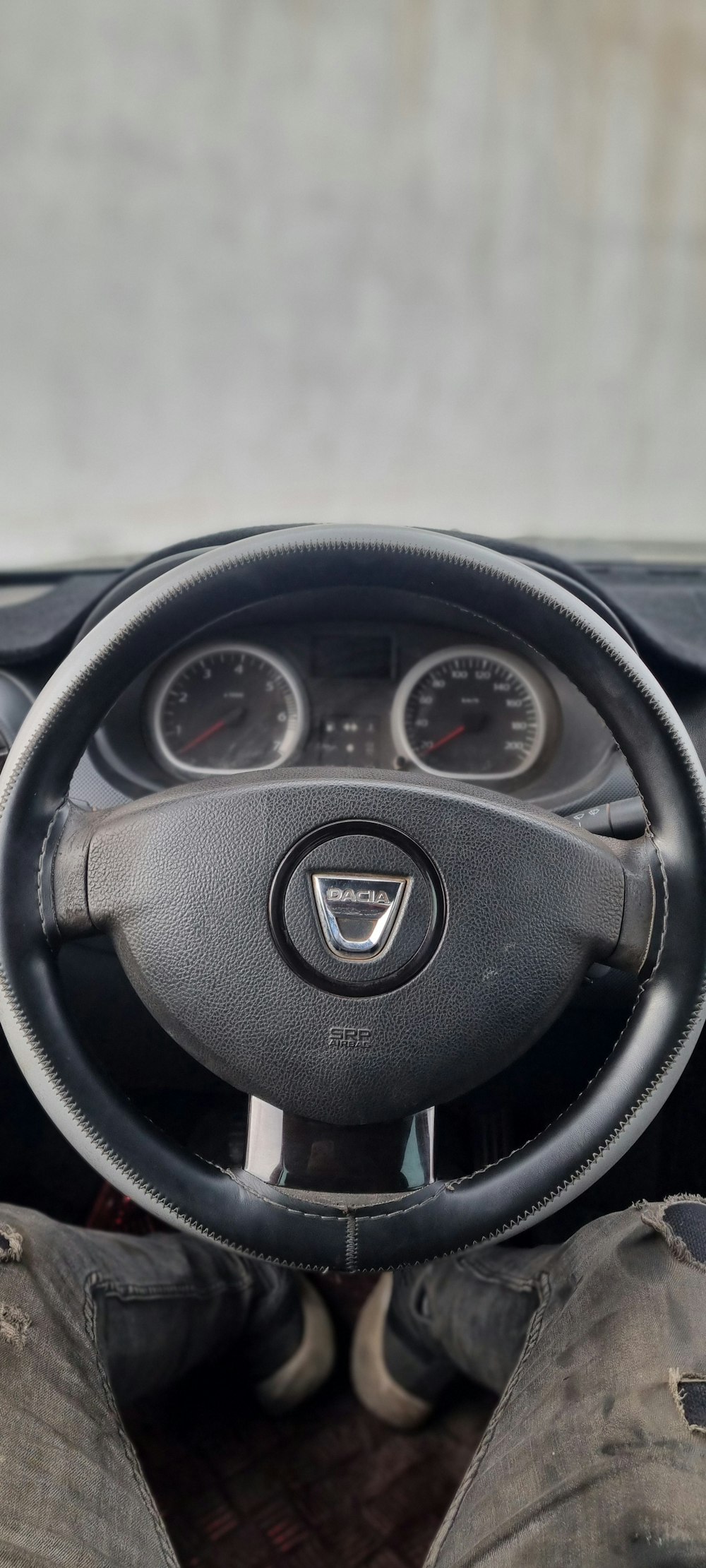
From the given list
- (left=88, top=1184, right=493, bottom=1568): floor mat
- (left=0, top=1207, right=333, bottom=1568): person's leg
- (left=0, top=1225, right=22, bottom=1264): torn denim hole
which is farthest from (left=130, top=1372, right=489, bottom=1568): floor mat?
(left=0, top=1225, right=22, bottom=1264): torn denim hole

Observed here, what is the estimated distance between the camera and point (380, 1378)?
1193mm

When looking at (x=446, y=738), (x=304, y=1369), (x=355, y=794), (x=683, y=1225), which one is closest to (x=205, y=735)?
(x=446, y=738)

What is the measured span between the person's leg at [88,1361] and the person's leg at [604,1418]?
22 centimetres

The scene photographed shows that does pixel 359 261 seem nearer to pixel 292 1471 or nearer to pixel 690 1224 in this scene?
pixel 690 1224

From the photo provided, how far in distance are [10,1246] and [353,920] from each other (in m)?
0.35

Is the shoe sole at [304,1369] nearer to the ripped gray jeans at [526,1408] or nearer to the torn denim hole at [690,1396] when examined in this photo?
the ripped gray jeans at [526,1408]

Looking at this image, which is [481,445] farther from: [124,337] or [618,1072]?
[618,1072]

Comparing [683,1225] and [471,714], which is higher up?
[471,714]

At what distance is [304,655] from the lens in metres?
1.12

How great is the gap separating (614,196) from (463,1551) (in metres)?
1.73

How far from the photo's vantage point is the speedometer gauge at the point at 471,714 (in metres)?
1.09

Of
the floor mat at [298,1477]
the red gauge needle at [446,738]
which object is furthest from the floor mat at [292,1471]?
the red gauge needle at [446,738]

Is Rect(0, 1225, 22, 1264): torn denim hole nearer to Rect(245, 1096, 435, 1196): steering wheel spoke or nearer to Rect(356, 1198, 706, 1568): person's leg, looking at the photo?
Rect(245, 1096, 435, 1196): steering wheel spoke

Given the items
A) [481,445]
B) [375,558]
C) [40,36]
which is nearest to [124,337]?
[40,36]
